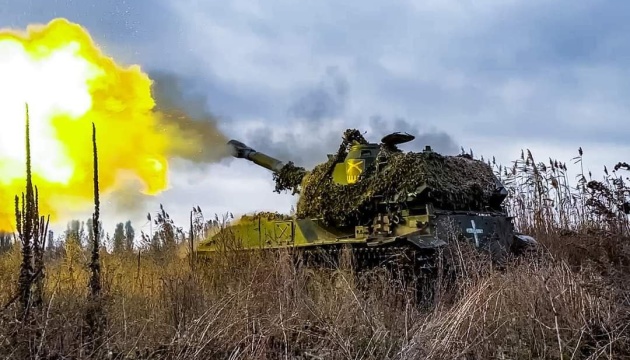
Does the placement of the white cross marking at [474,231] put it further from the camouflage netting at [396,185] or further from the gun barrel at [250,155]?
the gun barrel at [250,155]

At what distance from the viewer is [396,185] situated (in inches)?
395

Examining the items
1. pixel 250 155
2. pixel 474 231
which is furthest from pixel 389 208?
pixel 250 155

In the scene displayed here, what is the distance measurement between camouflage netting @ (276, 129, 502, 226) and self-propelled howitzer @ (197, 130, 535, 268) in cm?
2

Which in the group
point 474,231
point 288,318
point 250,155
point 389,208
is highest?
point 250,155

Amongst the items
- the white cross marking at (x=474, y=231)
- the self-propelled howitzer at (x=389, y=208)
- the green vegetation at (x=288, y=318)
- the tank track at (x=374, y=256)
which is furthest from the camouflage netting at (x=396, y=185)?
the green vegetation at (x=288, y=318)

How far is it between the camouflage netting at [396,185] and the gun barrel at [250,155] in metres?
1.67

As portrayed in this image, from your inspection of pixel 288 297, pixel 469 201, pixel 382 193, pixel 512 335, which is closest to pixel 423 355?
pixel 512 335

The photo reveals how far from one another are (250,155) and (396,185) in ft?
13.9

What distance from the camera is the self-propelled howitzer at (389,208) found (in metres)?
9.45

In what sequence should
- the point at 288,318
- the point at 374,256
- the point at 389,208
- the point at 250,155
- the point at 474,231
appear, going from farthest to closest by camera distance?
1. the point at 250,155
2. the point at 389,208
3. the point at 474,231
4. the point at 374,256
5. the point at 288,318

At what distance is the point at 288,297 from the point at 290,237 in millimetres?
5238

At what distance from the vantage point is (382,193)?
10.1m

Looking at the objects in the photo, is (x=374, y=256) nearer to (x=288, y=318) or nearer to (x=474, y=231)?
(x=474, y=231)

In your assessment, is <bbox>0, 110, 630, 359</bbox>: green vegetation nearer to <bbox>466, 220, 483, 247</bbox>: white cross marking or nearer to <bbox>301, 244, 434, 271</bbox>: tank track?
<bbox>301, 244, 434, 271</bbox>: tank track
